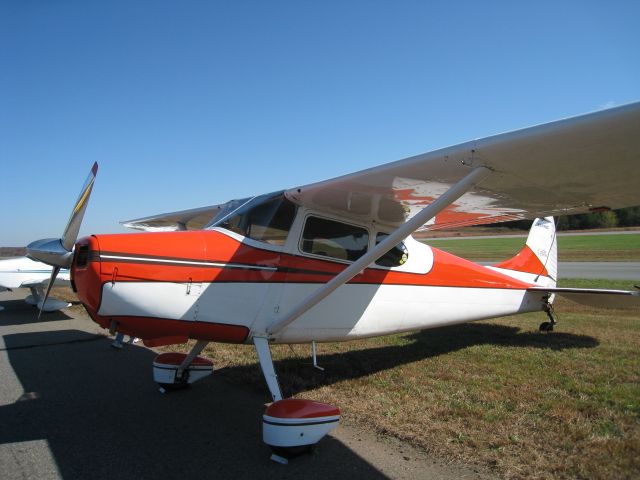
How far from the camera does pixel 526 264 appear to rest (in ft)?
24.4

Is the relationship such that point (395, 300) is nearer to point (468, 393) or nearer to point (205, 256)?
point (468, 393)

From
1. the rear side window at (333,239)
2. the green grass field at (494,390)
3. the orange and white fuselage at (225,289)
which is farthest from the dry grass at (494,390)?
the rear side window at (333,239)

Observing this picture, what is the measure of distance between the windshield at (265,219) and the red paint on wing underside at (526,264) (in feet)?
15.3

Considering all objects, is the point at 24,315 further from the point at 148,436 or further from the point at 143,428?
the point at 148,436

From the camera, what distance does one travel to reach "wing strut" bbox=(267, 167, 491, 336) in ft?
10.7

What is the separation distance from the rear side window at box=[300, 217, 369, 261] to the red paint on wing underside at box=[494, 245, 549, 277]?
3.77 meters

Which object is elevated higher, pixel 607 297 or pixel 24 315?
pixel 607 297

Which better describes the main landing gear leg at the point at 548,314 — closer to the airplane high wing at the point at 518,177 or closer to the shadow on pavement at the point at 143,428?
the airplane high wing at the point at 518,177

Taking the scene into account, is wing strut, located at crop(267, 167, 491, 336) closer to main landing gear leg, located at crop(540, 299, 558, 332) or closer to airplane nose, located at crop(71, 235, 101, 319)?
airplane nose, located at crop(71, 235, 101, 319)

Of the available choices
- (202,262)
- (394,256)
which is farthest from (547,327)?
(202,262)

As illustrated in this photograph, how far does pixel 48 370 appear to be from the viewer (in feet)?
18.9

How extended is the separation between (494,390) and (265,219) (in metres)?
2.94

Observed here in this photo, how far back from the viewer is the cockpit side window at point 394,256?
4825 mm

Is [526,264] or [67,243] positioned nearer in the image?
[67,243]
